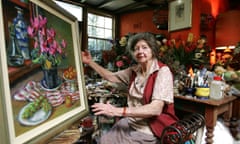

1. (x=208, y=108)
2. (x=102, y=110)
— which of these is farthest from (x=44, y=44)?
(x=208, y=108)

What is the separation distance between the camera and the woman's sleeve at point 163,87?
3.11 feet

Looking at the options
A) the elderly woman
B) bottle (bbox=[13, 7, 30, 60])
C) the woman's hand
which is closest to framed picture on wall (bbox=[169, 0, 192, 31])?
the elderly woman

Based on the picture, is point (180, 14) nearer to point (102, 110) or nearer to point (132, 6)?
point (132, 6)

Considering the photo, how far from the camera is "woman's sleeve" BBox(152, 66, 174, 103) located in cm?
95

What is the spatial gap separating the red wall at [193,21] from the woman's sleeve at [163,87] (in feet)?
6.11

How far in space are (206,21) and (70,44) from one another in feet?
9.93

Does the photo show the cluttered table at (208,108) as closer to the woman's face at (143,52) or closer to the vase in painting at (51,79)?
the woman's face at (143,52)

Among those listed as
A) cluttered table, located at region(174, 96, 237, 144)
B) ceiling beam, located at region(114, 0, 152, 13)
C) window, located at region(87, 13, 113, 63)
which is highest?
ceiling beam, located at region(114, 0, 152, 13)

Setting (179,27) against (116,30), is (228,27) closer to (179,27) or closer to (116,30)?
(179,27)

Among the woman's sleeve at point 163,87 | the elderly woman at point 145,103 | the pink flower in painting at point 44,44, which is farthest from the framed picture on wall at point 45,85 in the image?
the woman's sleeve at point 163,87

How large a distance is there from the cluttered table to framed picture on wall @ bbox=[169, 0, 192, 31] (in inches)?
62.1

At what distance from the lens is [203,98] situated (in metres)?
1.33

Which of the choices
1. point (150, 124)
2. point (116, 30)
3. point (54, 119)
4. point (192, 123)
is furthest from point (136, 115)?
point (116, 30)

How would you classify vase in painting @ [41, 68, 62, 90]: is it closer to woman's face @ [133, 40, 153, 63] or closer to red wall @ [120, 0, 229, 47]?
woman's face @ [133, 40, 153, 63]
